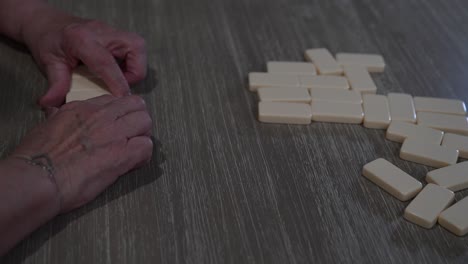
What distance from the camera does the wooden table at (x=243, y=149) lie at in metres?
1.00

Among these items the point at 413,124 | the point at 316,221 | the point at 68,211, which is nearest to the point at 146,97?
the point at 68,211

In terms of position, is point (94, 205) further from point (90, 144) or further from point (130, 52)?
point (130, 52)

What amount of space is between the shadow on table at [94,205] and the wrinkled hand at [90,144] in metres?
0.02

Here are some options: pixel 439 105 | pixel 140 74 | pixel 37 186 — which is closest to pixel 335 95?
pixel 439 105

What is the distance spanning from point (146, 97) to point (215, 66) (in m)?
0.24

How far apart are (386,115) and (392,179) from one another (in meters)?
0.24

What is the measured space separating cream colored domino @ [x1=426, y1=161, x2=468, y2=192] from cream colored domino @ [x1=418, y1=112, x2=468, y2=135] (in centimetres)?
16

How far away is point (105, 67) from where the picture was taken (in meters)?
1.28

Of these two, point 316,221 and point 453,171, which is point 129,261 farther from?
point 453,171

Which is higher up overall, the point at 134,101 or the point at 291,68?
the point at 134,101

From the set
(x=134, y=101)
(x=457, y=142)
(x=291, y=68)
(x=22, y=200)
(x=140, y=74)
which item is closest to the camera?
(x=22, y=200)

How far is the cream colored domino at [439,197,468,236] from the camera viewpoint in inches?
40.9

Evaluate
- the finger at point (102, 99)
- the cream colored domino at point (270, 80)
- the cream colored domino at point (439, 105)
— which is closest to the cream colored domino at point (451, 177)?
the cream colored domino at point (439, 105)

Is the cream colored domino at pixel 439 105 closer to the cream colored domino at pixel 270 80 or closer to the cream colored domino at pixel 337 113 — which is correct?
the cream colored domino at pixel 337 113
